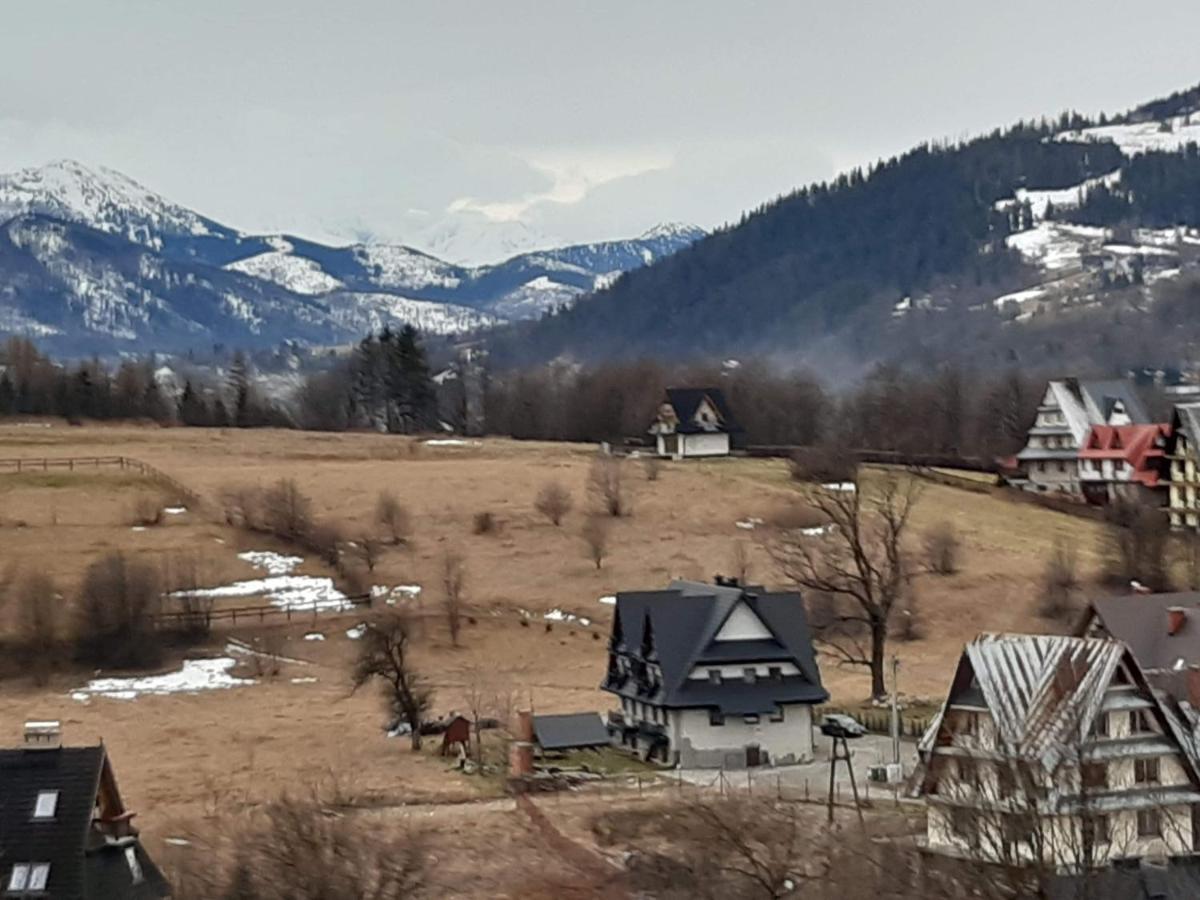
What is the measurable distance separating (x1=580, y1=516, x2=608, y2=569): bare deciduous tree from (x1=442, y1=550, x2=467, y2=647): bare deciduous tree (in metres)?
4.89

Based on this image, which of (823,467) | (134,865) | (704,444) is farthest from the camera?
(704,444)

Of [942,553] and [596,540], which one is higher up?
[596,540]

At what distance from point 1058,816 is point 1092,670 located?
645cm

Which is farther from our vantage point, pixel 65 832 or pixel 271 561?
pixel 271 561

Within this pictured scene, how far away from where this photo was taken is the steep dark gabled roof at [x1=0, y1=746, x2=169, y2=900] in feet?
91.5

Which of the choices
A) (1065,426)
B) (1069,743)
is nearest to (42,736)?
(1069,743)

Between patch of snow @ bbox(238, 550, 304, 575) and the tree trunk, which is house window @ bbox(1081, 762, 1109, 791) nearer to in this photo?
the tree trunk

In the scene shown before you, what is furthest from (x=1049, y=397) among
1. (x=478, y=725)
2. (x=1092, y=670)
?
(x=1092, y=670)

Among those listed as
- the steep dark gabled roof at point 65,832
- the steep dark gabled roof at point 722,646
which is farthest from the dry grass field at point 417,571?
the steep dark gabled roof at point 65,832

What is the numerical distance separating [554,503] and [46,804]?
50585mm

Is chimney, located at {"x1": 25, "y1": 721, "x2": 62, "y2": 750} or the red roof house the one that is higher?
the red roof house

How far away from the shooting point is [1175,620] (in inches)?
1624

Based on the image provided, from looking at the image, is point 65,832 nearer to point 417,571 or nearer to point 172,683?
point 172,683

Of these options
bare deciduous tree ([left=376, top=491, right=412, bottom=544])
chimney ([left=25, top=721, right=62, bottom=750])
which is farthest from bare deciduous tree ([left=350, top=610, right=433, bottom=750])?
chimney ([left=25, top=721, right=62, bottom=750])
